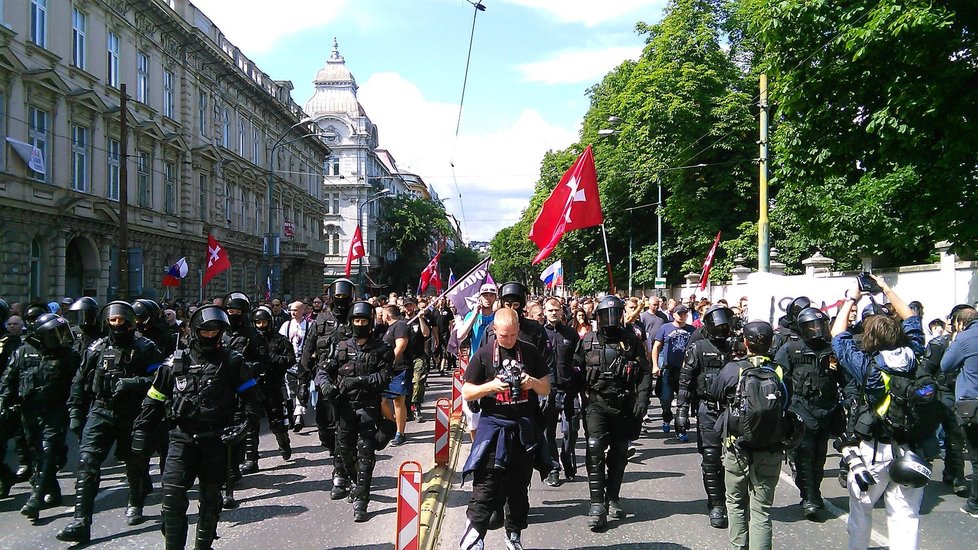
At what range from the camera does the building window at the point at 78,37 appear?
78.5 ft

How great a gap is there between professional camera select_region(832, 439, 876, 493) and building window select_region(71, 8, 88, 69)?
2540cm

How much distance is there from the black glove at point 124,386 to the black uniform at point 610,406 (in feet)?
12.3

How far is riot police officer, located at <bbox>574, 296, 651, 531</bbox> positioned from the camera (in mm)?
6332

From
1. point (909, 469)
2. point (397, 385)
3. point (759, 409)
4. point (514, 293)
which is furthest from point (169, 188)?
point (909, 469)

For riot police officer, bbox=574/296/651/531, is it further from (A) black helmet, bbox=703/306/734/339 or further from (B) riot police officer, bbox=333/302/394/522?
(B) riot police officer, bbox=333/302/394/522

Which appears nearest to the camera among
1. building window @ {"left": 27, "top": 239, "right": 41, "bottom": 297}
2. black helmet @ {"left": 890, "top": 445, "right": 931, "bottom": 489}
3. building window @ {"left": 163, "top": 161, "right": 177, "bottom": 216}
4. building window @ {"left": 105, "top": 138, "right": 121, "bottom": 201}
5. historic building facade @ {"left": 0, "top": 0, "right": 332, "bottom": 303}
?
black helmet @ {"left": 890, "top": 445, "right": 931, "bottom": 489}

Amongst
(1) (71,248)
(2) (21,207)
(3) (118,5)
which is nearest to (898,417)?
(2) (21,207)

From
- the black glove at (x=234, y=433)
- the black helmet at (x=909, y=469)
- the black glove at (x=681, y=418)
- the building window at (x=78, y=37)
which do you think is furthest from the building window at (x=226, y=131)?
the black helmet at (x=909, y=469)

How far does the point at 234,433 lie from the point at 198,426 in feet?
0.79

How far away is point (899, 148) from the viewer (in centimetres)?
1190

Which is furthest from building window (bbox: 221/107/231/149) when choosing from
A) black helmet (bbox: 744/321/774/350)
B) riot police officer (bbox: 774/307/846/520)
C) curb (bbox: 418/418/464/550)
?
black helmet (bbox: 744/321/774/350)

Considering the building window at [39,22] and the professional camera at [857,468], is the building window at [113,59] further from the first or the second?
the professional camera at [857,468]

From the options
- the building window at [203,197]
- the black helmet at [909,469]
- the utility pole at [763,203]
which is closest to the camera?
the black helmet at [909,469]

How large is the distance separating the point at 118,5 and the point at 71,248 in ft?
29.3
